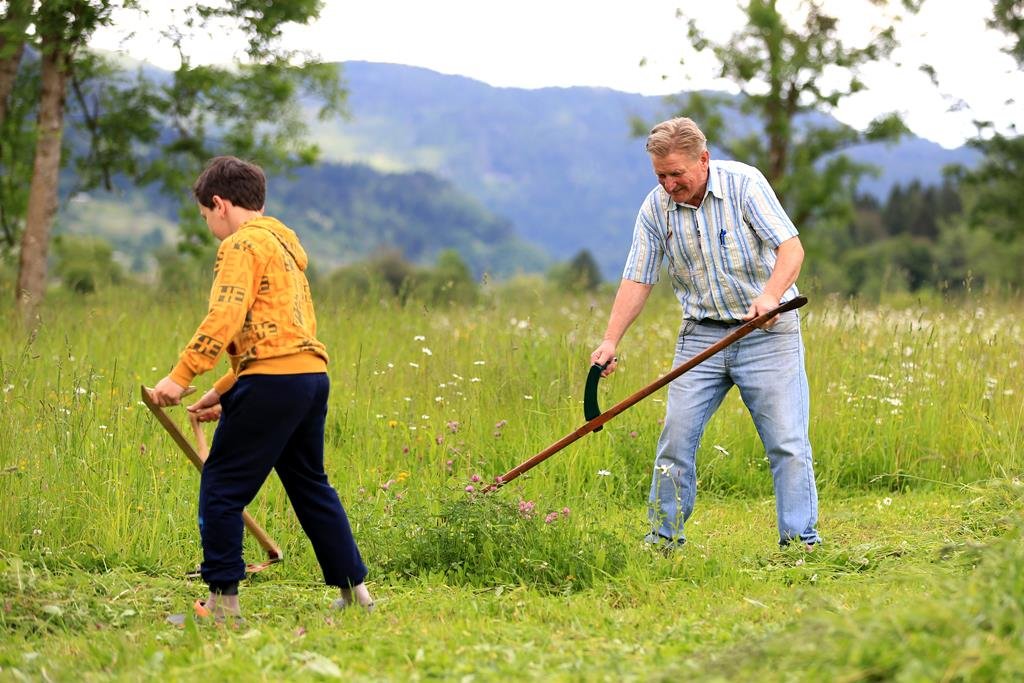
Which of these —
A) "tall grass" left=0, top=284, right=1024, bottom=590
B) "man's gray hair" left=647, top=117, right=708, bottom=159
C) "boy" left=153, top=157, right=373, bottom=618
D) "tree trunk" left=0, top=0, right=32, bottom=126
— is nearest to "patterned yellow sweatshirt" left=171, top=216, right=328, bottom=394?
"boy" left=153, top=157, right=373, bottom=618

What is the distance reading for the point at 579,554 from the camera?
16.5 feet

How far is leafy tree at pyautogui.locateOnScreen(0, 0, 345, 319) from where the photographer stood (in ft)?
39.8

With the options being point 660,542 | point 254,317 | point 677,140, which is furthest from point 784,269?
point 254,317

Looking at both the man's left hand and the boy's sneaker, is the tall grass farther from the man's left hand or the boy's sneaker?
the man's left hand

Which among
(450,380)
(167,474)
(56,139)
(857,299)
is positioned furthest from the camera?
(56,139)

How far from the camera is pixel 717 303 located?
5184mm

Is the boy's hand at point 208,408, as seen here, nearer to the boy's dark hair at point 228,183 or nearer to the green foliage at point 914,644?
the boy's dark hair at point 228,183

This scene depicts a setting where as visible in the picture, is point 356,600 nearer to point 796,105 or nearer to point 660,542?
point 660,542

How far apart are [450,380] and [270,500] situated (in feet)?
6.39

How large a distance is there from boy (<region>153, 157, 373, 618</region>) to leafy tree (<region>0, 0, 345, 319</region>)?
8146 mm

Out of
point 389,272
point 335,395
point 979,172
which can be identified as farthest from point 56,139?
point 389,272

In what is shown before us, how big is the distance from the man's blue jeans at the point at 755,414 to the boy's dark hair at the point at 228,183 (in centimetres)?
212

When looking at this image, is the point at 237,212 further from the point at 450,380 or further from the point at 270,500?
the point at 450,380

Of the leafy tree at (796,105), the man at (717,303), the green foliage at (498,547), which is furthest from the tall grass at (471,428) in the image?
the leafy tree at (796,105)
